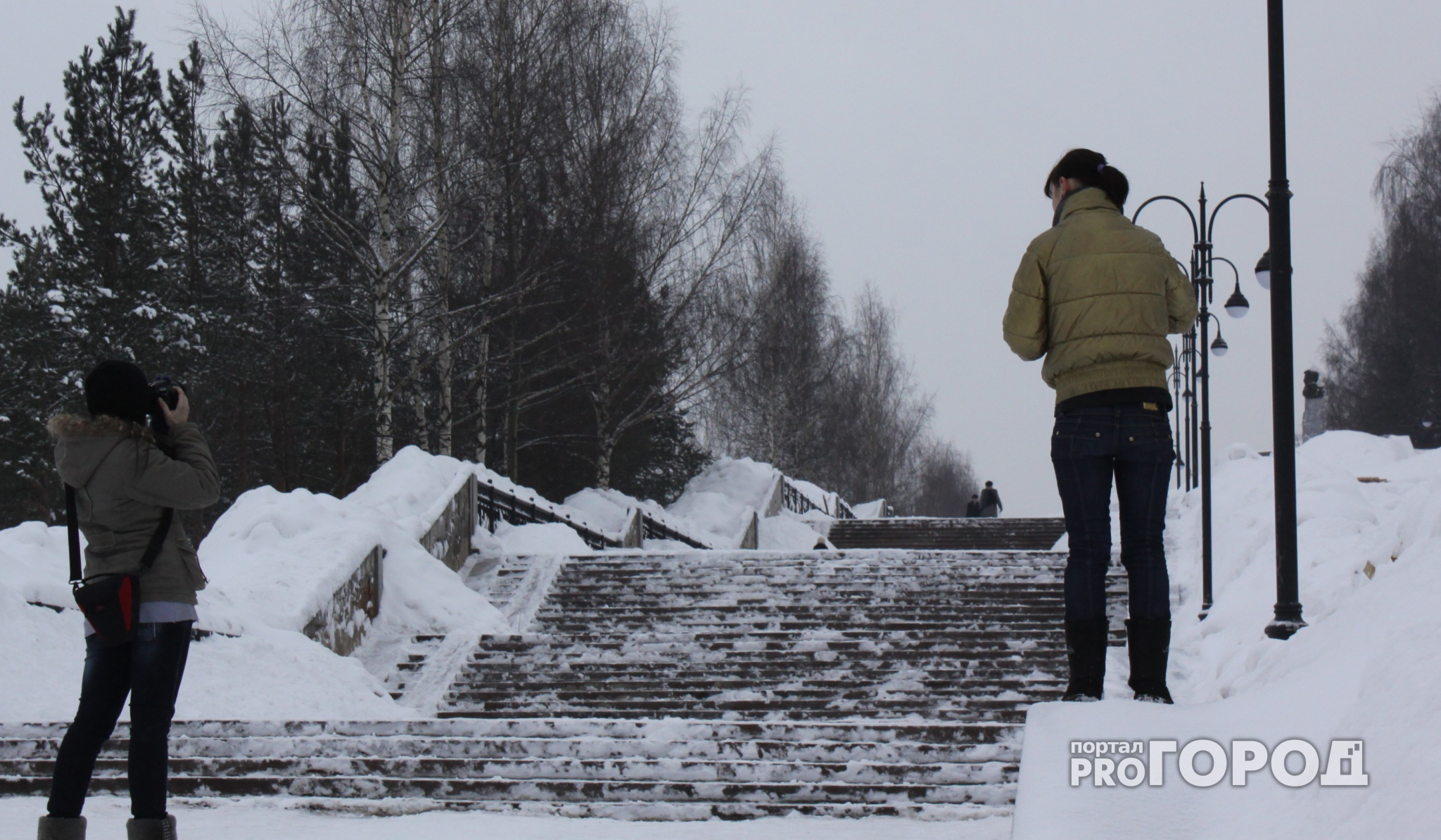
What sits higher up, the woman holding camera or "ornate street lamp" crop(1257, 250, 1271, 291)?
"ornate street lamp" crop(1257, 250, 1271, 291)

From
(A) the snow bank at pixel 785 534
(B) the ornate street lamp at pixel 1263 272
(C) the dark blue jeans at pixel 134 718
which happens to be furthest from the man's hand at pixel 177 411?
(A) the snow bank at pixel 785 534

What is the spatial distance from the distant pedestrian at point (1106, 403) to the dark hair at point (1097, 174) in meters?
0.21

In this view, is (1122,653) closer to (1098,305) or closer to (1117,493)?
(1117,493)

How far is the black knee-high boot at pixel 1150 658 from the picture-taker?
4246 millimetres

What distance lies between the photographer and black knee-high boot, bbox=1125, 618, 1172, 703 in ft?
13.9

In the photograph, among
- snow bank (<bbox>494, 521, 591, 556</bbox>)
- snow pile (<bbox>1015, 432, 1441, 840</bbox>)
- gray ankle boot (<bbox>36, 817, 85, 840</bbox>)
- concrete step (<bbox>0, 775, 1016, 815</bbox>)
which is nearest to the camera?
snow pile (<bbox>1015, 432, 1441, 840</bbox>)

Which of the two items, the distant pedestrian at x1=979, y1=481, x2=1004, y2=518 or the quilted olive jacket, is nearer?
the quilted olive jacket

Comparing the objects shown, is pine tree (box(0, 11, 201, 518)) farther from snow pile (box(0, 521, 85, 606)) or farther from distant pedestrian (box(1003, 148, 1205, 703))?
distant pedestrian (box(1003, 148, 1205, 703))

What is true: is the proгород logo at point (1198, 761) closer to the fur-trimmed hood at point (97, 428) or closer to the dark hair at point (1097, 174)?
the dark hair at point (1097, 174)

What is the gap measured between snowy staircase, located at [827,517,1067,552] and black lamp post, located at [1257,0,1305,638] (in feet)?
45.4

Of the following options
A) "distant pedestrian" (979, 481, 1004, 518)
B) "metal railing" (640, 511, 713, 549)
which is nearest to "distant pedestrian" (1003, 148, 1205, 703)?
"metal railing" (640, 511, 713, 549)

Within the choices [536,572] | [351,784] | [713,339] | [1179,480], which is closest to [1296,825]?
[351,784]

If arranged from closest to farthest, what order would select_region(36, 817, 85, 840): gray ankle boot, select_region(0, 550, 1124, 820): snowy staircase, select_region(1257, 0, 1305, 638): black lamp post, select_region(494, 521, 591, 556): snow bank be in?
select_region(36, 817, 85, 840): gray ankle boot → select_region(0, 550, 1124, 820): snowy staircase → select_region(1257, 0, 1305, 638): black lamp post → select_region(494, 521, 591, 556): snow bank

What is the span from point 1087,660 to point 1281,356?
12.3 ft
